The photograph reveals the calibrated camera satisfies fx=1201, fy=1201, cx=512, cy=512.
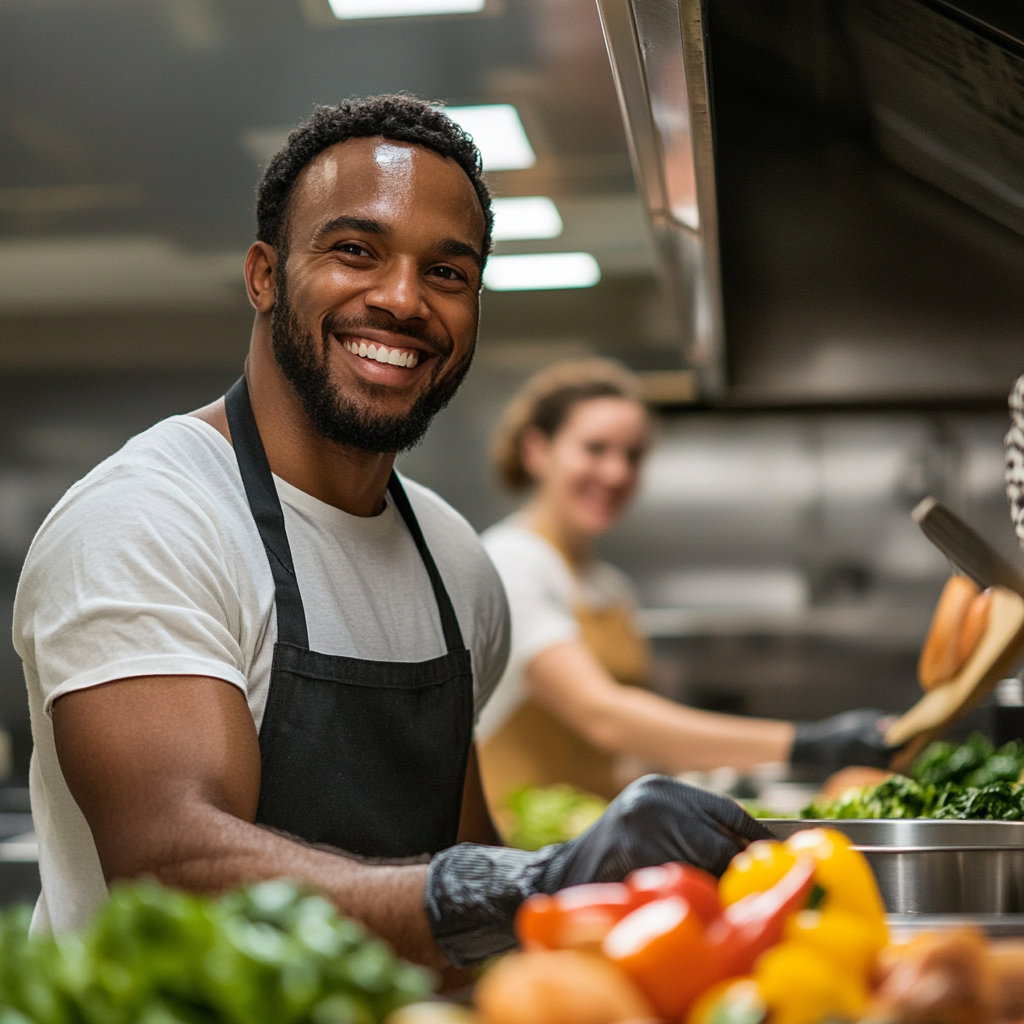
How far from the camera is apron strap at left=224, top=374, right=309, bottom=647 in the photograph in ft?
4.02

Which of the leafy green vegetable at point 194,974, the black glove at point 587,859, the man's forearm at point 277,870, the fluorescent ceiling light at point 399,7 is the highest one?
the fluorescent ceiling light at point 399,7

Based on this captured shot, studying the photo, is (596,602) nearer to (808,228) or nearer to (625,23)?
(808,228)

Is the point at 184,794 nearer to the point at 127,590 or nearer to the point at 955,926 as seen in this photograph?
the point at 127,590

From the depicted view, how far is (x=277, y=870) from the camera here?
2.96 ft

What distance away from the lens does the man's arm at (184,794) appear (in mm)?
907

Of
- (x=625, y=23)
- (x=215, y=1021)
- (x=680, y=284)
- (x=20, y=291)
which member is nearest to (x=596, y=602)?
(x=680, y=284)

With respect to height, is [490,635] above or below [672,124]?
below

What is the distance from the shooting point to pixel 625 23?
0.89 metres

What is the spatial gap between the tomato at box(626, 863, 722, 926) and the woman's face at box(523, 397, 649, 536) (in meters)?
2.21

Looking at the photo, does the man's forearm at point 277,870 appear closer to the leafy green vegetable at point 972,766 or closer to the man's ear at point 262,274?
the man's ear at point 262,274

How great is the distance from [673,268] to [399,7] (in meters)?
0.60

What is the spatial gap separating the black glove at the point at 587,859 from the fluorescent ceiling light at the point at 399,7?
4.38 ft

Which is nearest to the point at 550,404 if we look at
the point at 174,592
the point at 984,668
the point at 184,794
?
the point at 984,668

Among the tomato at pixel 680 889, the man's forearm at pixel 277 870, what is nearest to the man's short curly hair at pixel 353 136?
the man's forearm at pixel 277 870
